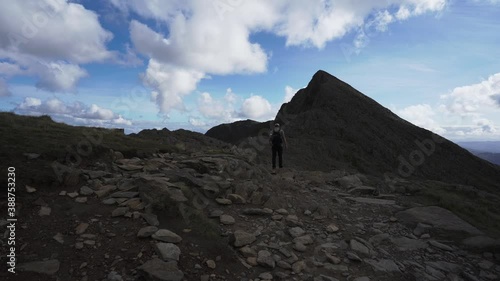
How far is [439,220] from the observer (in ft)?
33.7

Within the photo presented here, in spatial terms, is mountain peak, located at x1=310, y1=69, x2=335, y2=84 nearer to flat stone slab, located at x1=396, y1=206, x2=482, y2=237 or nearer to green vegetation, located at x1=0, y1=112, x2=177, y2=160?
flat stone slab, located at x1=396, y1=206, x2=482, y2=237

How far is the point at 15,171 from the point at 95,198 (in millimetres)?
2081

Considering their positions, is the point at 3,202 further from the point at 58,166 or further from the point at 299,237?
the point at 299,237

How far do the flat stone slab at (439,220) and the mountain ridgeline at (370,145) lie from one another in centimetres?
2332

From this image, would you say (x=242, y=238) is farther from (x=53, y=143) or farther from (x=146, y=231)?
(x=53, y=143)

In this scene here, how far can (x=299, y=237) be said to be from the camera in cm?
794

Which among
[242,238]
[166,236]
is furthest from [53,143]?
[242,238]

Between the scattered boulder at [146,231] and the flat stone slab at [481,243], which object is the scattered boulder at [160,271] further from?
the flat stone slab at [481,243]

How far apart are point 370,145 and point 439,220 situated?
37.8 meters

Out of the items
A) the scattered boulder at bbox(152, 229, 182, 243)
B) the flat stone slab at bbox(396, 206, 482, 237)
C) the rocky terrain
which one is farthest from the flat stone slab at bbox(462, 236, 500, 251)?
the scattered boulder at bbox(152, 229, 182, 243)

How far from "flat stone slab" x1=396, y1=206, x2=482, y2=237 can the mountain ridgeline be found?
2332 cm

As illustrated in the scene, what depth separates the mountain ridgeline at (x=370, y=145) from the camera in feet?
133

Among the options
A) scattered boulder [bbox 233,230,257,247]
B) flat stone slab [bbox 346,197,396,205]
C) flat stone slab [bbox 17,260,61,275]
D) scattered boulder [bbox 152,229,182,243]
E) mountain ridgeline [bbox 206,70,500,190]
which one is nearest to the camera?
flat stone slab [bbox 17,260,61,275]

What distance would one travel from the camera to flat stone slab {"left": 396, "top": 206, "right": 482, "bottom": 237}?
31.2ft
